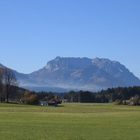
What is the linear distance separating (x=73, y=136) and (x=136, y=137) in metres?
3.93

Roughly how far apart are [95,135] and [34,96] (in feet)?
422

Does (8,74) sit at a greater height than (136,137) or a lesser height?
greater

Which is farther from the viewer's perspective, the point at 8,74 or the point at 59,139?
the point at 8,74

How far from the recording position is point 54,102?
169 m

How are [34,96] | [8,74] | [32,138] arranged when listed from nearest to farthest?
[32,138], [34,96], [8,74]

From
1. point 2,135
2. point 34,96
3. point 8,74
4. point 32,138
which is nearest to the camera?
point 32,138

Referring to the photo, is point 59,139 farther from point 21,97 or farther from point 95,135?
point 21,97

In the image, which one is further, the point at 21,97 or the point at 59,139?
the point at 21,97

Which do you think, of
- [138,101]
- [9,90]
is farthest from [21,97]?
[138,101]

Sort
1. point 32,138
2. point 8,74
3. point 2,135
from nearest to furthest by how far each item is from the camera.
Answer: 1. point 32,138
2. point 2,135
3. point 8,74

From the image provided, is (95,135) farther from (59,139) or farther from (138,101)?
(138,101)

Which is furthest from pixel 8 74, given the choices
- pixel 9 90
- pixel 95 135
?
pixel 95 135

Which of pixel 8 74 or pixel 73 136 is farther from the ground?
pixel 8 74

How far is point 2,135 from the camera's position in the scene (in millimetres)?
36500
